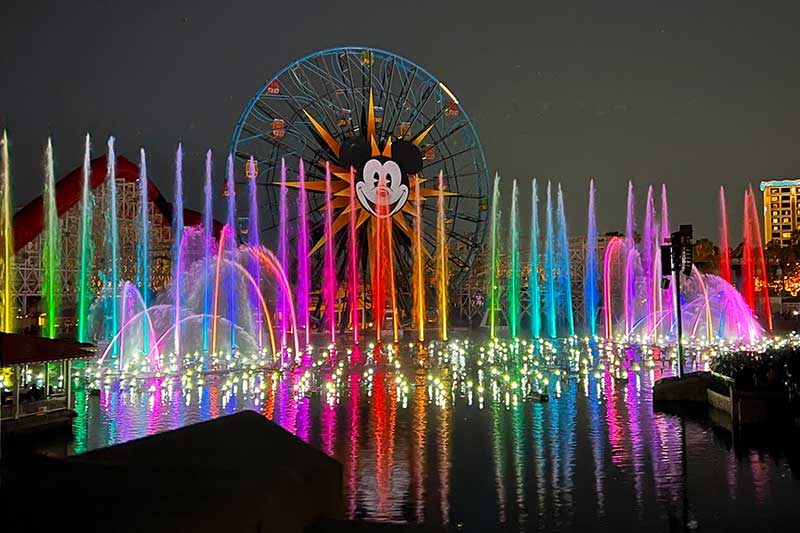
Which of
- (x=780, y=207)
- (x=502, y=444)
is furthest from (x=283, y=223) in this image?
(x=780, y=207)

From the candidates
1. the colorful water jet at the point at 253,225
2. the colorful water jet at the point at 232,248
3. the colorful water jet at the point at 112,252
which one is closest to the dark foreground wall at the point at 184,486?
the colorful water jet at the point at 112,252

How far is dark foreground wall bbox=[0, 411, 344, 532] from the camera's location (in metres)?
5.71

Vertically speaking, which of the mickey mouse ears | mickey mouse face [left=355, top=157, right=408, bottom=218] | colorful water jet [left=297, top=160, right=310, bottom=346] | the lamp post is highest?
the mickey mouse ears

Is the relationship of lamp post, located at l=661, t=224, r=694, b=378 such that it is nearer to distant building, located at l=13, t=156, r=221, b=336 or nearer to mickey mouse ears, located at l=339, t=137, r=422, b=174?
mickey mouse ears, located at l=339, t=137, r=422, b=174

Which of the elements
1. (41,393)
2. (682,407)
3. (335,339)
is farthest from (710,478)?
(335,339)

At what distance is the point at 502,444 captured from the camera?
50.4ft

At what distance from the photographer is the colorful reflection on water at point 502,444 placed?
10.9m

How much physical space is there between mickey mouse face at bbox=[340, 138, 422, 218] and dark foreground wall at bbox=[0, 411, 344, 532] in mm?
36529

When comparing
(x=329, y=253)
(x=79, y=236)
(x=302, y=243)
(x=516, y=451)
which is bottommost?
(x=516, y=451)

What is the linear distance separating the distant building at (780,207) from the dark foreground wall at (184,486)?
17433 centimetres

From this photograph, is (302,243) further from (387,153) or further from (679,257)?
(679,257)

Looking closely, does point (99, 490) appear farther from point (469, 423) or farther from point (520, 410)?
point (520, 410)

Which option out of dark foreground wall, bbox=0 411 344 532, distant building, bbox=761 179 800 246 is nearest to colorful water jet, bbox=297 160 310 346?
dark foreground wall, bbox=0 411 344 532

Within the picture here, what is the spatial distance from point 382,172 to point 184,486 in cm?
3982
